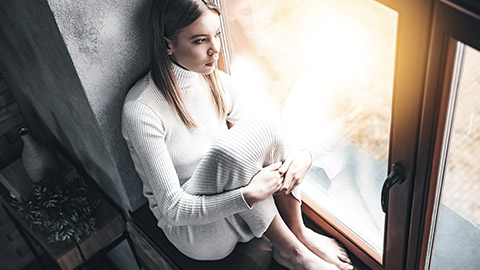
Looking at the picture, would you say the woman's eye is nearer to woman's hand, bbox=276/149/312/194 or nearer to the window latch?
woman's hand, bbox=276/149/312/194

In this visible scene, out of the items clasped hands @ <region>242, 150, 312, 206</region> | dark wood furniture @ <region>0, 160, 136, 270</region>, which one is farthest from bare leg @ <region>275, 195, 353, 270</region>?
dark wood furniture @ <region>0, 160, 136, 270</region>

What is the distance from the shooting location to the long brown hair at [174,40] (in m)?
1.44

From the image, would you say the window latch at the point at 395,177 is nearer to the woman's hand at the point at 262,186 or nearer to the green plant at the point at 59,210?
the woman's hand at the point at 262,186

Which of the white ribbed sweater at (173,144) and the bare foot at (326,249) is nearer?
the white ribbed sweater at (173,144)

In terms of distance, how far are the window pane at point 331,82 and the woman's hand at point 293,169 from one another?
0.14 meters

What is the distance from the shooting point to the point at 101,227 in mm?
2012

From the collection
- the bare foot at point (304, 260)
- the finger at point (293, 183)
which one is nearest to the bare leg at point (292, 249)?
the bare foot at point (304, 260)

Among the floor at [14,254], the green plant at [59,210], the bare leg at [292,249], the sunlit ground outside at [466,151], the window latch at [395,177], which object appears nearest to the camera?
the sunlit ground outside at [466,151]

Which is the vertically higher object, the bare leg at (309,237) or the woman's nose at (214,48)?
the woman's nose at (214,48)

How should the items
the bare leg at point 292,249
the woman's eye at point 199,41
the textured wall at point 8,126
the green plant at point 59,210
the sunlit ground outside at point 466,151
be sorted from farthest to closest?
the textured wall at point 8,126 < the green plant at point 59,210 < the bare leg at point 292,249 < the woman's eye at point 199,41 < the sunlit ground outside at point 466,151

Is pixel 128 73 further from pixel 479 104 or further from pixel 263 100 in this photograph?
pixel 479 104

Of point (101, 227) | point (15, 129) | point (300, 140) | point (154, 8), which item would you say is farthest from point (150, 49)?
point (15, 129)

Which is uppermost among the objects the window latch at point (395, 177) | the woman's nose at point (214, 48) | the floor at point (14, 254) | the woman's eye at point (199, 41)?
the woman's eye at point (199, 41)

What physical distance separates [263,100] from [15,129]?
113 cm
